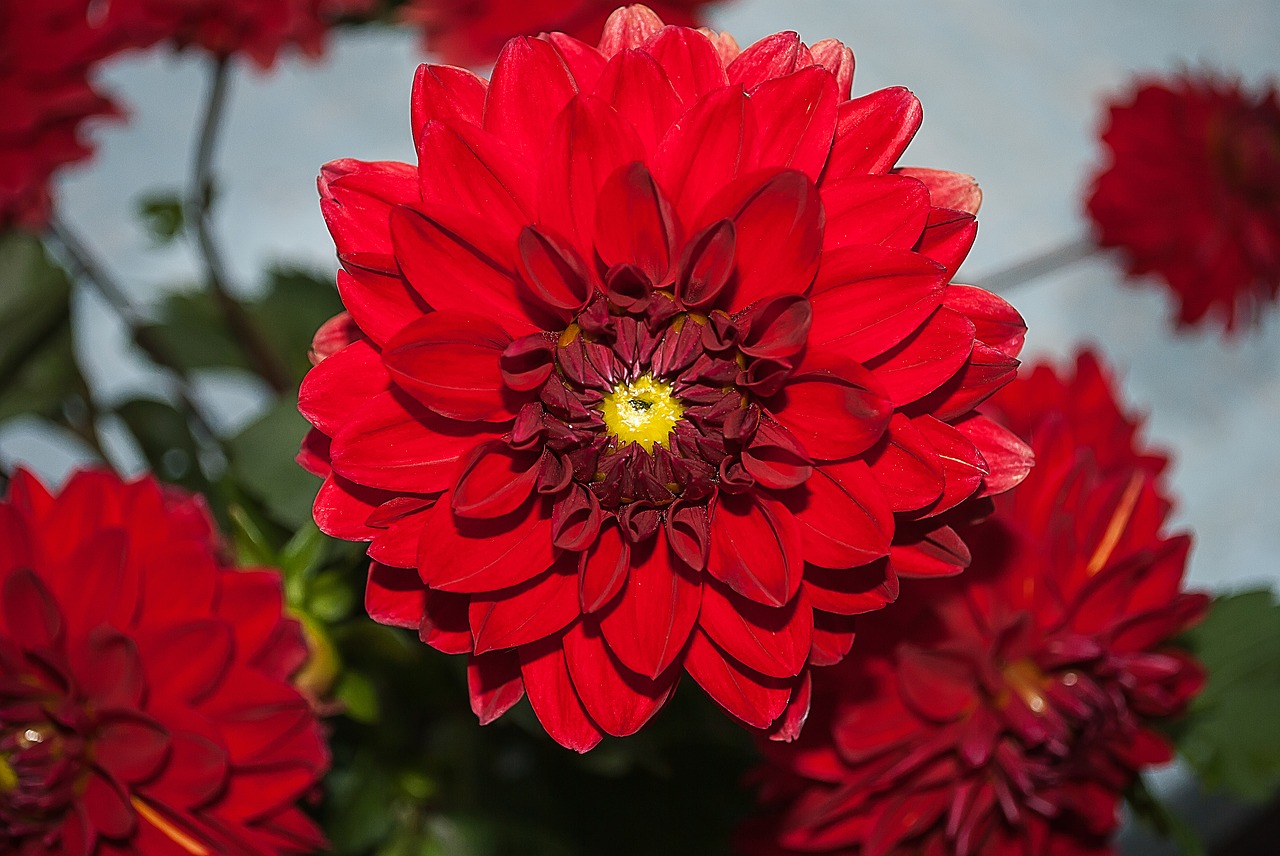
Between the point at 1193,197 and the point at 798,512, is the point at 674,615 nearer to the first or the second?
the point at 798,512

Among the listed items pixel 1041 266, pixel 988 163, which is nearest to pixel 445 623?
pixel 1041 266

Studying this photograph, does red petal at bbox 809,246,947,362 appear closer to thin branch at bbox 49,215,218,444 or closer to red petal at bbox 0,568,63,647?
red petal at bbox 0,568,63,647

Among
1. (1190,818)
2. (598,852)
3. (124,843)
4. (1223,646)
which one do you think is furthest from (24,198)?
(1190,818)

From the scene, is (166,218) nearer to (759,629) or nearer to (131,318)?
(131,318)

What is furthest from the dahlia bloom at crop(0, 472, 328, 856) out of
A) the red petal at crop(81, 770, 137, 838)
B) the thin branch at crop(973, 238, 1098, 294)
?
the thin branch at crop(973, 238, 1098, 294)

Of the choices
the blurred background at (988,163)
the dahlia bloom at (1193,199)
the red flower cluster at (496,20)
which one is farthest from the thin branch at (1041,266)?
the red flower cluster at (496,20)
